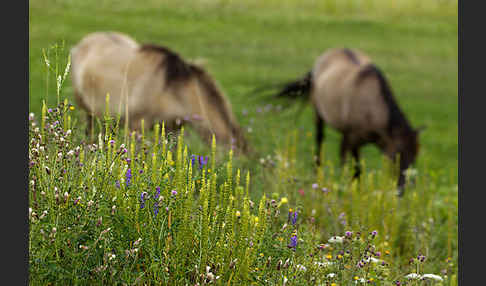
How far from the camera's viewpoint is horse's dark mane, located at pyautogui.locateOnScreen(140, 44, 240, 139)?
563cm

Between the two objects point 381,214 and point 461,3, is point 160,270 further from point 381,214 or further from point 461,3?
point 381,214

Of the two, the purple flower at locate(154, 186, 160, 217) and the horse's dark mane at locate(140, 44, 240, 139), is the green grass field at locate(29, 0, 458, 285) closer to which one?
the horse's dark mane at locate(140, 44, 240, 139)

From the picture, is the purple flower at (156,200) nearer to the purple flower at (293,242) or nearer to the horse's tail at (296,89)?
the purple flower at (293,242)

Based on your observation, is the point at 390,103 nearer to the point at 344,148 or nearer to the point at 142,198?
the point at 344,148

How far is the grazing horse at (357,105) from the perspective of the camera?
743cm

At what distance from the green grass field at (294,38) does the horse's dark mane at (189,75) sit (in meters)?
2.88

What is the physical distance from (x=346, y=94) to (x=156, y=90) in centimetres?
323

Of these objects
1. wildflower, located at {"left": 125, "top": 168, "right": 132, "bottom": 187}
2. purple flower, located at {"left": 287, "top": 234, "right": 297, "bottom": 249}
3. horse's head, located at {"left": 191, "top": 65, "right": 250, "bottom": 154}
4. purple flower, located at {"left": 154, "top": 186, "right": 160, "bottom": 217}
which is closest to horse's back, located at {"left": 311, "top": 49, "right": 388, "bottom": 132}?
horse's head, located at {"left": 191, "top": 65, "right": 250, "bottom": 154}

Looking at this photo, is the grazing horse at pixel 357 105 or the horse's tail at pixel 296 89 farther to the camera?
the horse's tail at pixel 296 89

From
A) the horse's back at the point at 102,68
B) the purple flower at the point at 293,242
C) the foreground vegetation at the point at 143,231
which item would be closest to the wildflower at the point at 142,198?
the foreground vegetation at the point at 143,231

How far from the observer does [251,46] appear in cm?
1886

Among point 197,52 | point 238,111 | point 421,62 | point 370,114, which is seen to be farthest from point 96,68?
point 421,62

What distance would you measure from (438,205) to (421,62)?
15550 millimetres

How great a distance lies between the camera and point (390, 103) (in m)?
7.78
